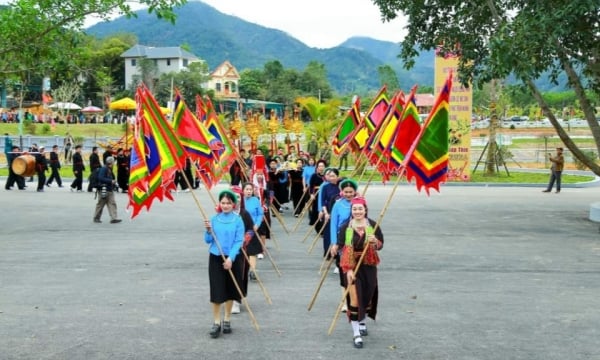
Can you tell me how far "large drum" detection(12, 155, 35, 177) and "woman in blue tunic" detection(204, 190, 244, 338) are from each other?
720 inches

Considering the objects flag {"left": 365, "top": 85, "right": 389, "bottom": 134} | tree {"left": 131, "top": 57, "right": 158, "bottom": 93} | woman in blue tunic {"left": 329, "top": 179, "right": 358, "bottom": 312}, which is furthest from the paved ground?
tree {"left": 131, "top": 57, "right": 158, "bottom": 93}

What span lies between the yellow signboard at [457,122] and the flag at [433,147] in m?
19.0

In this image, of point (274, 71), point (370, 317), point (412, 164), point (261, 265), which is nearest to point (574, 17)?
point (412, 164)

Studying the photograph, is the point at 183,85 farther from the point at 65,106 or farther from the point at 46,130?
the point at 46,130

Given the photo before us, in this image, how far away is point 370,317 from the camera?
23.6 feet

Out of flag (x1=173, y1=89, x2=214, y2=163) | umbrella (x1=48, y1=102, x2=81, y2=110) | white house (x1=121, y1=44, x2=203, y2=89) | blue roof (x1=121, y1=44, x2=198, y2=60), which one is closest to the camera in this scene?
flag (x1=173, y1=89, x2=214, y2=163)

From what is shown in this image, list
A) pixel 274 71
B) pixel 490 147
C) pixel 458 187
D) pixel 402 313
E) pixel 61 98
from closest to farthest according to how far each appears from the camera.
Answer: pixel 402 313 → pixel 458 187 → pixel 490 147 → pixel 61 98 → pixel 274 71

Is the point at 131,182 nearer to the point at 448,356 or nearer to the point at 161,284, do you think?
the point at 161,284

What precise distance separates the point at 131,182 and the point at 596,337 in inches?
234

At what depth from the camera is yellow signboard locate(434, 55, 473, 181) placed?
90.9 ft

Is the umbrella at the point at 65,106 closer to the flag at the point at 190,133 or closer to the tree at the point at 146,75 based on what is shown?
the tree at the point at 146,75

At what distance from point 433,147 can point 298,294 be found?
8.42 feet

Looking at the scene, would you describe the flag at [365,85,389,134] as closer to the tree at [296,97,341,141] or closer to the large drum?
the large drum

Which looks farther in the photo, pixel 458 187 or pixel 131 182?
pixel 458 187
